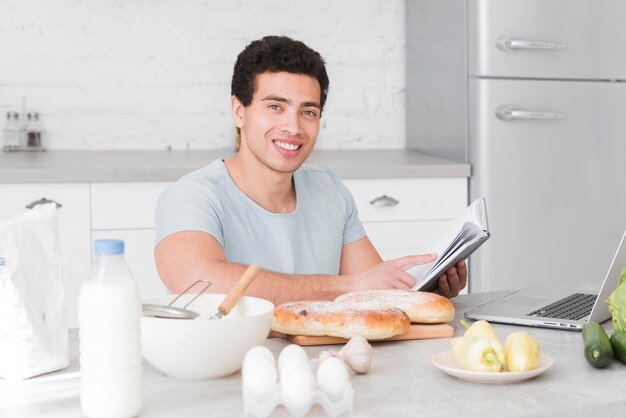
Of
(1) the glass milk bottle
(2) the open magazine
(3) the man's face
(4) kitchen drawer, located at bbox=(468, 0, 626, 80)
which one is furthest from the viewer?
(4) kitchen drawer, located at bbox=(468, 0, 626, 80)

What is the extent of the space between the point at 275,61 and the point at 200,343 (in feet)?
3.47

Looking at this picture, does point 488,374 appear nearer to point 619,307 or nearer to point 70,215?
point 619,307

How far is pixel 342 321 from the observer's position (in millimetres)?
1412

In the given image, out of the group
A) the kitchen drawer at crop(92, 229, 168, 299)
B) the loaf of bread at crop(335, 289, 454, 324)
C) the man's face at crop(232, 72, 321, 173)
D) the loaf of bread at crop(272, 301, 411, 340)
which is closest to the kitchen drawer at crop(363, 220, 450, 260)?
the kitchen drawer at crop(92, 229, 168, 299)

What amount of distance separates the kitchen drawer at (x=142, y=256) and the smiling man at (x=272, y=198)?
0.86 metres

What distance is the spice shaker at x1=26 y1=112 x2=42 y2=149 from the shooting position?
355cm

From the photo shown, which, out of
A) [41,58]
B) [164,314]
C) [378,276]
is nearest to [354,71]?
[41,58]

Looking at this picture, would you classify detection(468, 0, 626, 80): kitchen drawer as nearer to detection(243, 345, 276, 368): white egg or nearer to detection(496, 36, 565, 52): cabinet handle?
detection(496, 36, 565, 52): cabinet handle

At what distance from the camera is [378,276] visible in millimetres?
1813

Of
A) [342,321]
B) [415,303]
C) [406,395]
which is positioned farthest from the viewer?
[415,303]

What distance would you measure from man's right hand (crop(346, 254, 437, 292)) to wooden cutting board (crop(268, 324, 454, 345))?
26 centimetres

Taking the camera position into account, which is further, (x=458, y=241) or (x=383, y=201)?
(x=383, y=201)

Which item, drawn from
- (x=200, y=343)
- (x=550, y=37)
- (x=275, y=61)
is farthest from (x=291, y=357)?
(x=550, y=37)

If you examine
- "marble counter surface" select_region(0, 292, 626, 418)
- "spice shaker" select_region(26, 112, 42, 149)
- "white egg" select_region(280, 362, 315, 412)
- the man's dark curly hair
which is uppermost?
the man's dark curly hair
